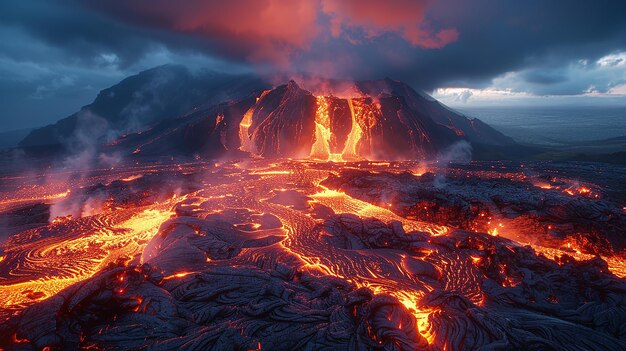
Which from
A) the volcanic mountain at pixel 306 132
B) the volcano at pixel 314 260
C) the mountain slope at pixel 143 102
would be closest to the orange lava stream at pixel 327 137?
the volcanic mountain at pixel 306 132

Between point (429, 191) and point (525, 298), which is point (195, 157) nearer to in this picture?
point (429, 191)

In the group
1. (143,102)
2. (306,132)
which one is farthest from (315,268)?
(143,102)

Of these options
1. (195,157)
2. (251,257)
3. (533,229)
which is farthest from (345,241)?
(195,157)

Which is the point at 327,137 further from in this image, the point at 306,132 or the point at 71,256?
the point at 71,256

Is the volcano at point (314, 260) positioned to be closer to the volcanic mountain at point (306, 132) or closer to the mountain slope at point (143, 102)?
the volcanic mountain at point (306, 132)

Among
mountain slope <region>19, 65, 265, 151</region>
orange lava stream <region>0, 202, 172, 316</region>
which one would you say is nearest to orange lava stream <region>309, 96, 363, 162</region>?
orange lava stream <region>0, 202, 172, 316</region>

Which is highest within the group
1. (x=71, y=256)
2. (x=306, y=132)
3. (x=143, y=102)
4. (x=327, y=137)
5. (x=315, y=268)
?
(x=143, y=102)

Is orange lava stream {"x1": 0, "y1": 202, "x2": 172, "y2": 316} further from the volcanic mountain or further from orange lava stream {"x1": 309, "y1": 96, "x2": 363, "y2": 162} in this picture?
orange lava stream {"x1": 309, "y1": 96, "x2": 363, "y2": 162}

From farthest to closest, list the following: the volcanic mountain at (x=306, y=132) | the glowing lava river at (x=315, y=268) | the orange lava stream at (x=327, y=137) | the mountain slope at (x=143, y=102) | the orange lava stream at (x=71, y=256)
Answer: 1. the mountain slope at (x=143, y=102)
2. the volcanic mountain at (x=306, y=132)
3. the orange lava stream at (x=327, y=137)
4. the orange lava stream at (x=71, y=256)
5. the glowing lava river at (x=315, y=268)
